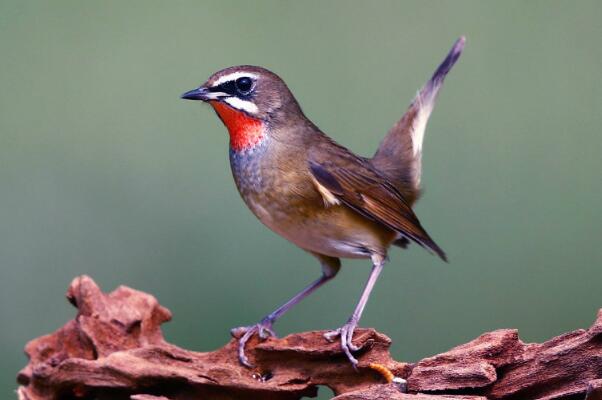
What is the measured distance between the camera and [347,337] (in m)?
2.75

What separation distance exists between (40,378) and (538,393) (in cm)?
149

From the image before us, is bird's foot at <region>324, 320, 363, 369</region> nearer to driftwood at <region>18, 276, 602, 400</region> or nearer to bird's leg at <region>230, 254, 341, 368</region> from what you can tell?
driftwood at <region>18, 276, 602, 400</region>

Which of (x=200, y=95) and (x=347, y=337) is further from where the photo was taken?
(x=200, y=95)

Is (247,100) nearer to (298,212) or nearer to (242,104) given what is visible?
(242,104)

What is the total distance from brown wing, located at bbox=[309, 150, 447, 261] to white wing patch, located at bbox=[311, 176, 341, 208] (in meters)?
0.01

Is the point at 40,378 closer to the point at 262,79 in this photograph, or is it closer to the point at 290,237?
the point at 290,237

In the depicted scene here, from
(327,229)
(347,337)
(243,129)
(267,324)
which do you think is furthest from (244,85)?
(347,337)

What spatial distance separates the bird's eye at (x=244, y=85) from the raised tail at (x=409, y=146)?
691mm

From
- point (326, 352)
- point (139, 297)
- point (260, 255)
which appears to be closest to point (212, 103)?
point (139, 297)

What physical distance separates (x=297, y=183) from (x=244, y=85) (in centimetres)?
38

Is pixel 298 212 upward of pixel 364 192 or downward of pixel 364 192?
downward

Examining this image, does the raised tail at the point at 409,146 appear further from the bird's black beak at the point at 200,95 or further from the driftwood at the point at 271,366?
the driftwood at the point at 271,366

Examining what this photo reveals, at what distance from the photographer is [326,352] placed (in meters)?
2.74

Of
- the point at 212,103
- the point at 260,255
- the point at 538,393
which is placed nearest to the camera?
the point at 538,393
